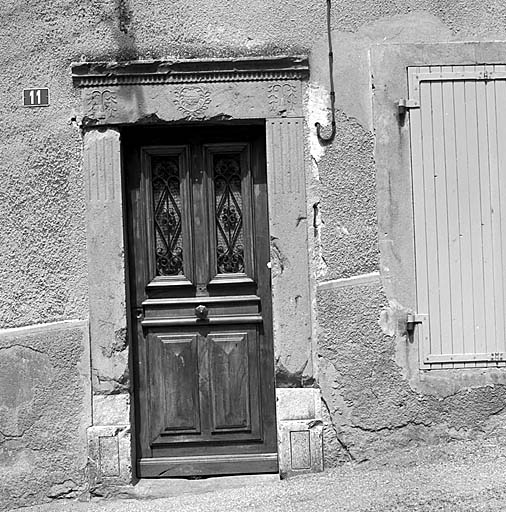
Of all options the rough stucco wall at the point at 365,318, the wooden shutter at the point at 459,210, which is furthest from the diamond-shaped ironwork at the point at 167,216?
the wooden shutter at the point at 459,210

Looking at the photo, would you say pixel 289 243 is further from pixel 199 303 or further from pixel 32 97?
pixel 32 97

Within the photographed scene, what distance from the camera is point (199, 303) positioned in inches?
225

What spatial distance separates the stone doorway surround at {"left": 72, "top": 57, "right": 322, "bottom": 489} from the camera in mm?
5555

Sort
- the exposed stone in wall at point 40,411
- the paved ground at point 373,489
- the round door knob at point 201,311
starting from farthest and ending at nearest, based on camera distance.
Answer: the round door knob at point 201,311, the exposed stone in wall at point 40,411, the paved ground at point 373,489

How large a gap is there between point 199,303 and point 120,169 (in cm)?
96

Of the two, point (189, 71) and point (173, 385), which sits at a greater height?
point (189, 71)

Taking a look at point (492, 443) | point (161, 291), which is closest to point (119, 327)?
point (161, 291)

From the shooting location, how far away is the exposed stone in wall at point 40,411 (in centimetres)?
554

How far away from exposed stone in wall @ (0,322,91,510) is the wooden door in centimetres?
43

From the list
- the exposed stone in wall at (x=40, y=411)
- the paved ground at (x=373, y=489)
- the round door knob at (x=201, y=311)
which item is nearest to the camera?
the paved ground at (x=373, y=489)

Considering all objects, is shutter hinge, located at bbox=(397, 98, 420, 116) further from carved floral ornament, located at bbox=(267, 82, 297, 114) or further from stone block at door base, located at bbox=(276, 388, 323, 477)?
stone block at door base, located at bbox=(276, 388, 323, 477)

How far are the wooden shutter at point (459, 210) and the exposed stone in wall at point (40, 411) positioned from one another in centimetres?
220

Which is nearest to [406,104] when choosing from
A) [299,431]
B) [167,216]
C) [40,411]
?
[167,216]

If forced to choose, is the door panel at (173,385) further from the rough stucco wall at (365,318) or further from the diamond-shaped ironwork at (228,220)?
the rough stucco wall at (365,318)
